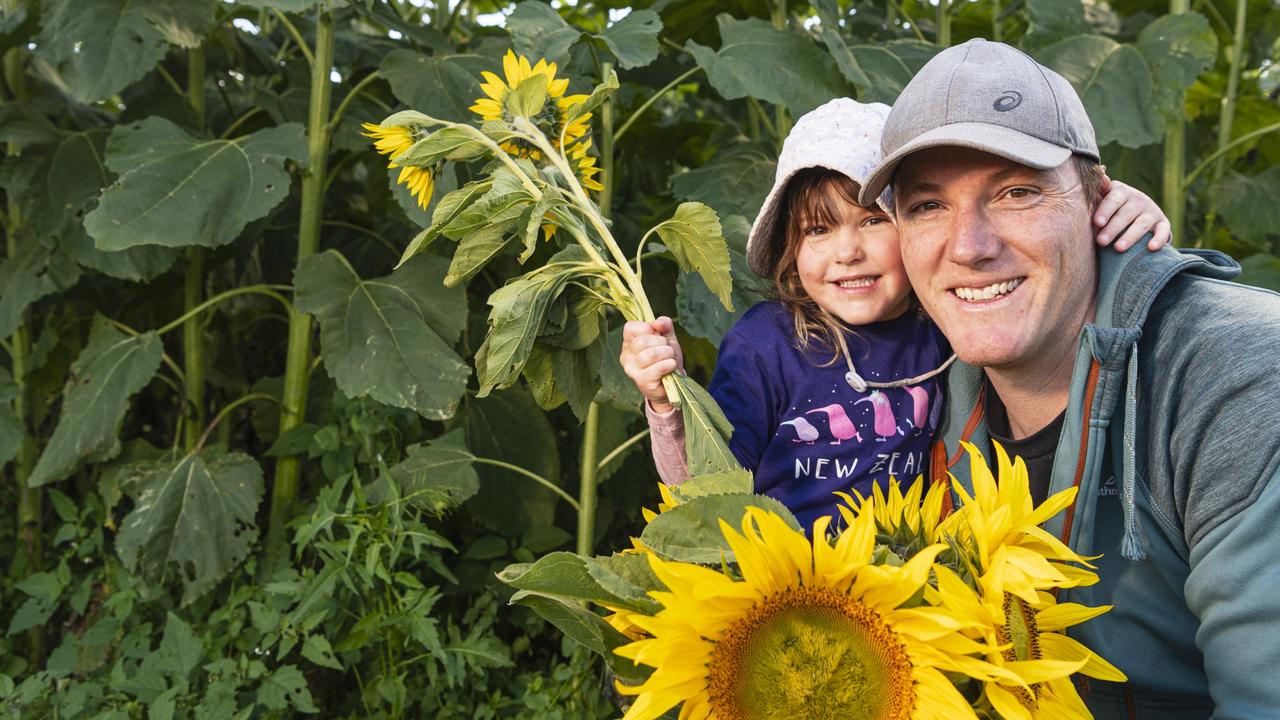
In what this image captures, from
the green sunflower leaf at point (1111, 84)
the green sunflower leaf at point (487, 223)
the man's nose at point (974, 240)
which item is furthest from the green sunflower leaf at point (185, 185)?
the green sunflower leaf at point (1111, 84)

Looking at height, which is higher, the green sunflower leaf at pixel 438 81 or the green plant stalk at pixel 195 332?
the green sunflower leaf at pixel 438 81

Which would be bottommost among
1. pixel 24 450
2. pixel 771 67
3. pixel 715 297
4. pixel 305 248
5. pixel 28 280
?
pixel 24 450

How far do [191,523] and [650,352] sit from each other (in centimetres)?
152

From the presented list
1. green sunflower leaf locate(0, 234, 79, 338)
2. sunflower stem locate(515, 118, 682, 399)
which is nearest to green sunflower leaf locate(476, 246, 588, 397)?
sunflower stem locate(515, 118, 682, 399)

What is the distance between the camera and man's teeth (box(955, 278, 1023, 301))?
4.41 ft

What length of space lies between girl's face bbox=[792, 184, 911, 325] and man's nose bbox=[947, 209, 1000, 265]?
366 mm

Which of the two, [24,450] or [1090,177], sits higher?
[1090,177]

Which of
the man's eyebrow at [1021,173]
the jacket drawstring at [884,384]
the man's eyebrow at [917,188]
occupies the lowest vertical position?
the jacket drawstring at [884,384]

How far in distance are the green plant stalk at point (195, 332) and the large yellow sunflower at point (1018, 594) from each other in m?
2.16

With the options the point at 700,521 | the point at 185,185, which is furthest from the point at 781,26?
the point at 700,521

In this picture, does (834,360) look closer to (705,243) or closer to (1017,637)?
(705,243)

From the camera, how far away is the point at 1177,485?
1189 millimetres

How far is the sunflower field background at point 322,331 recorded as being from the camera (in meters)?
2.21

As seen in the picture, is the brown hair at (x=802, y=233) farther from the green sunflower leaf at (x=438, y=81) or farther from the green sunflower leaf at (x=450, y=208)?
the green sunflower leaf at (x=438, y=81)
